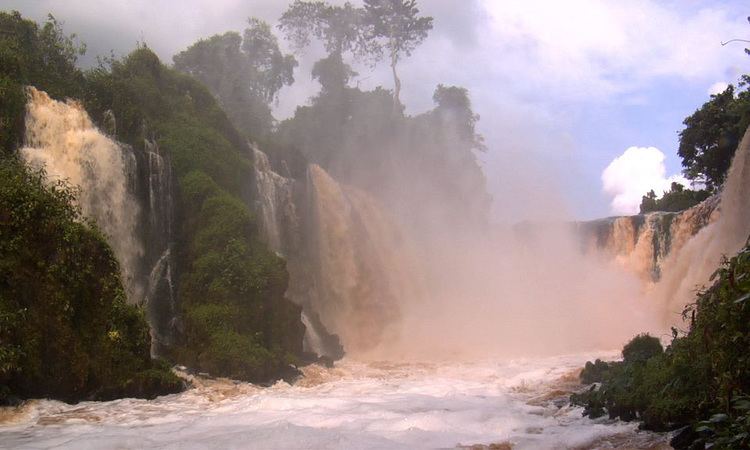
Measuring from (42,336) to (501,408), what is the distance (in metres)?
8.15

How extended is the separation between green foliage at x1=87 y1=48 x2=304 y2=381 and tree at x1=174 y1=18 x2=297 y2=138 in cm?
1282

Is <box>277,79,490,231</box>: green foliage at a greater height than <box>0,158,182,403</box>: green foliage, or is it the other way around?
<box>277,79,490,231</box>: green foliage

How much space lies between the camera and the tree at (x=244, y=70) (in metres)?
35.8

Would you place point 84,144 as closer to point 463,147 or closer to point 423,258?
point 423,258

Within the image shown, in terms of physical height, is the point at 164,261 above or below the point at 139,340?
above

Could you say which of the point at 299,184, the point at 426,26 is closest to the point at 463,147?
the point at 426,26

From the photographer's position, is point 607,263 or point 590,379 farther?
point 607,263

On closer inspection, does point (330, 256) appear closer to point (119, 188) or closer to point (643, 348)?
point (119, 188)

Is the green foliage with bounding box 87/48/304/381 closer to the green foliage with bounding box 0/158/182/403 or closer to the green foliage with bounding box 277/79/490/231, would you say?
the green foliage with bounding box 0/158/182/403

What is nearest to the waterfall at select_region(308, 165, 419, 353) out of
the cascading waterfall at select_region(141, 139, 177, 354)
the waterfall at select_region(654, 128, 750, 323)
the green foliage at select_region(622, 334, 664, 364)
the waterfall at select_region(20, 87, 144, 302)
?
the cascading waterfall at select_region(141, 139, 177, 354)

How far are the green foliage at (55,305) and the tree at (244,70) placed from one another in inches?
874

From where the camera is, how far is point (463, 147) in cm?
4606

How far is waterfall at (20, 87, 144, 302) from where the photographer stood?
15.4 metres

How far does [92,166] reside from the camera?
1592 centimetres
